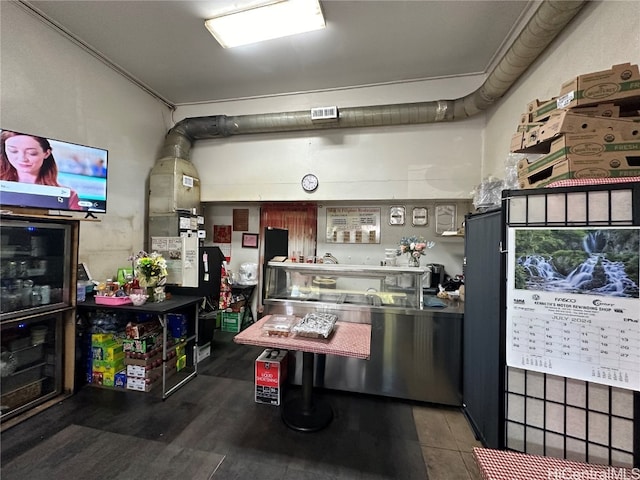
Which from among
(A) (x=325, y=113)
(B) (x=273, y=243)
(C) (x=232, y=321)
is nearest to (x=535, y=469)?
(B) (x=273, y=243)

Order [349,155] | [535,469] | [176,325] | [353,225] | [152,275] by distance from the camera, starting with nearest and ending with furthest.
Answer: [535,469] < [152,275] < [176,325] < [349,155] < [353,225]

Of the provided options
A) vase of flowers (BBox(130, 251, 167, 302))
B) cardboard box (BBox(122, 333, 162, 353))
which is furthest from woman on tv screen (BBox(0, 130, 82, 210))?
cardboard box (BBox(122, 333, 162, 353))

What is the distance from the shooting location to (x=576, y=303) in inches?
43.3

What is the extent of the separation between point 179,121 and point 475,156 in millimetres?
4267

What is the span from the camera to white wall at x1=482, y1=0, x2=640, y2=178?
139cm

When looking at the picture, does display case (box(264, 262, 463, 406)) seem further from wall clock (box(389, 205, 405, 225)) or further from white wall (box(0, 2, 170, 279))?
white wall (box(0, 2, 170, 279))

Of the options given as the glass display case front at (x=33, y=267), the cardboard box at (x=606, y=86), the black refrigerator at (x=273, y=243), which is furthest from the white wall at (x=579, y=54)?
the glass display case front at (x=33, y=267)

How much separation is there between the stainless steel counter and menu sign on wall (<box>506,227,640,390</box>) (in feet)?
3.28

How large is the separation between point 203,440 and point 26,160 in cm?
265

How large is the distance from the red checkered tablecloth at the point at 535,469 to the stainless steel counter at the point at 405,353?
1215mm

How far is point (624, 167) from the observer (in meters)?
1.12

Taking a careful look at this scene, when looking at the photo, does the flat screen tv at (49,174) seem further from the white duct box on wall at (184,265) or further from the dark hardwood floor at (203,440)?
the dark hardwood floor at (203,440)

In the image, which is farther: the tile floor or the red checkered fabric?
the tile floor

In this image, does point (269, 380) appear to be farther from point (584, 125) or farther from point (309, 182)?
point (584, 125)
